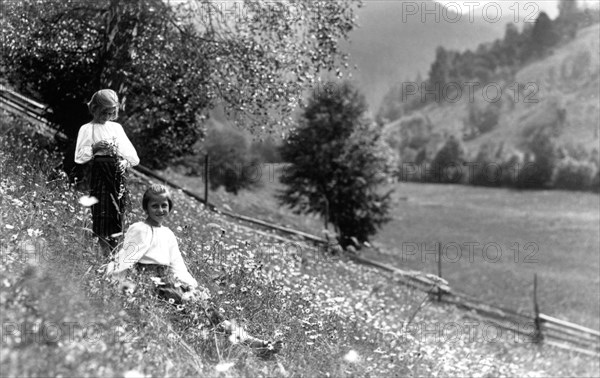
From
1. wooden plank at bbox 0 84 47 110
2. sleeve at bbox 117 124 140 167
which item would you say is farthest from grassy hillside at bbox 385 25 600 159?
sleeve at bbox 117 124 140 167

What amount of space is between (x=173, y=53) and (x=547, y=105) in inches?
5399

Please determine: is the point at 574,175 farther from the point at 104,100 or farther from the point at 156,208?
the point at 156,208

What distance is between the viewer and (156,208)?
6.88m

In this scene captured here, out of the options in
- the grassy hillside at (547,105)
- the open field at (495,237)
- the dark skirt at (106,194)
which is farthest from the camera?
the grassy hillside at (547,105)

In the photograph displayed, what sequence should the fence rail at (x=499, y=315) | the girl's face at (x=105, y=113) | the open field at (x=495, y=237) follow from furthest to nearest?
the open field at (x=495, y=237) < the fence rail at (x=499, y=315) < the girl's face at (x=105, y=113)

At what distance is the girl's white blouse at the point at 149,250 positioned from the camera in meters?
6.66

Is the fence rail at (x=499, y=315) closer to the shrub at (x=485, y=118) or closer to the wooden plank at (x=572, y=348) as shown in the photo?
the wooden plank at (x=572, y=348)

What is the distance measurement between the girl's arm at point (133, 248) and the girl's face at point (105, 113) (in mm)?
1733

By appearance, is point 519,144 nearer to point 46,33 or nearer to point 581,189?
point 581,189

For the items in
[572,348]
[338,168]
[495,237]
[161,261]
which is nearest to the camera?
[161,261]

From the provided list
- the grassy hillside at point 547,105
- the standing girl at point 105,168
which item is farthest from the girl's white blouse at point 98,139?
the grassy hillside at point 547,105

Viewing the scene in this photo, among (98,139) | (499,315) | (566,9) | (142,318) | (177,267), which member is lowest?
(499,315)

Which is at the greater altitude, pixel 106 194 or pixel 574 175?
pixel 106 194


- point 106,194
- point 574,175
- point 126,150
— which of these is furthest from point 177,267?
point 574,175
